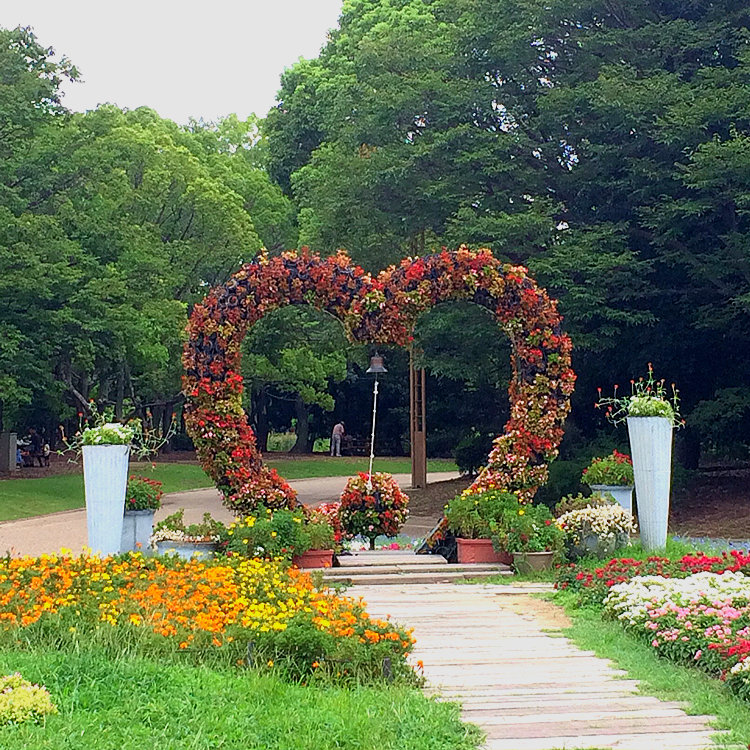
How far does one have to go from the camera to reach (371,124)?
2034cm

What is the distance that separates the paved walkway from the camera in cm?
1559

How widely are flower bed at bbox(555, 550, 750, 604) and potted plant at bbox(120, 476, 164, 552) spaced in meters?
4.37

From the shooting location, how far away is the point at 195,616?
6.37 meters

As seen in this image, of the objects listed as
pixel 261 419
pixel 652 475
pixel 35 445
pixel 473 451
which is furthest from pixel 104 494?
pixel 261 419

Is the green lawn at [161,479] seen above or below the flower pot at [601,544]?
below

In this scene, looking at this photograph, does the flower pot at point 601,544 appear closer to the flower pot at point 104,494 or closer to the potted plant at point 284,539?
the potted plant at point 284,539

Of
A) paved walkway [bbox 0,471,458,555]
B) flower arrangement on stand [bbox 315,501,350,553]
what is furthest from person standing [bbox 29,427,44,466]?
flower arrangement on stand [bbox 315,501,350,553]

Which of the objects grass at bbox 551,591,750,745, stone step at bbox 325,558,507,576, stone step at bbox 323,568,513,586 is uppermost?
grass at bbox 551,591,750,745

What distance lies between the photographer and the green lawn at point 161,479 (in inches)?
864

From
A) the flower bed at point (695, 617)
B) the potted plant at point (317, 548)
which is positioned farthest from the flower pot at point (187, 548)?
the flower bed at point (695, 617)

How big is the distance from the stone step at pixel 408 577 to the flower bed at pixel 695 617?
2.35 metres

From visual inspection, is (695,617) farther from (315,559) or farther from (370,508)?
(370,508)

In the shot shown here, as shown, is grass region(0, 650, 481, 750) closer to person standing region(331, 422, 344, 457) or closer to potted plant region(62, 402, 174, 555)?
potted plant region(62, 402, 174, 555)

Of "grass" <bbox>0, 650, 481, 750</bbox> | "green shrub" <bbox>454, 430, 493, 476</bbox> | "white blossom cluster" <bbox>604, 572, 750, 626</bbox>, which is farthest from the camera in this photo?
"green shrub" <bbox>454, 430, 493, 476</bbox>
